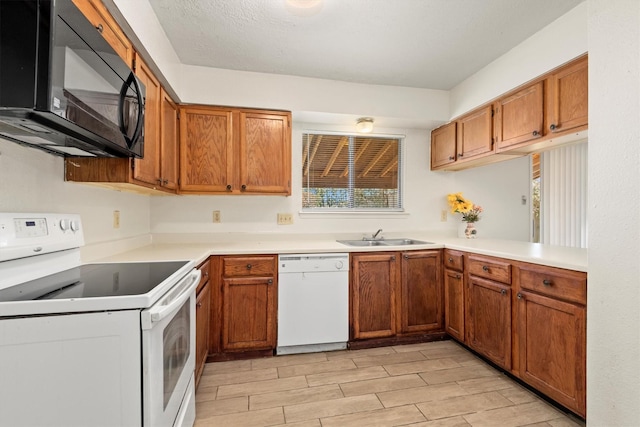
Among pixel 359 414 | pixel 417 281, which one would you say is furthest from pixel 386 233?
pixel 359 414

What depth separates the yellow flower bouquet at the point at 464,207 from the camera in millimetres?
3057

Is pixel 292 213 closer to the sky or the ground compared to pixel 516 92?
closer to the ground

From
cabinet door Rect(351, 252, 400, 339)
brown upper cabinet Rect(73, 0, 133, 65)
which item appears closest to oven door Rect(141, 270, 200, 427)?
brown upper cabinet Rect(73, 0, 133, 65)

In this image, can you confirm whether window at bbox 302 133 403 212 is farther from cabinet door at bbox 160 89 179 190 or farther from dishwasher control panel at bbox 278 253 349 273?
cabinet door at bbox 160 89 179 190

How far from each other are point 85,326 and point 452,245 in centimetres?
251

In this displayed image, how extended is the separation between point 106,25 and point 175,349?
1472 millimetres

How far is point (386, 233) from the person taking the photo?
3.20m

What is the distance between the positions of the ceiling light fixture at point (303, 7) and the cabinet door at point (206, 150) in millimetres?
1048

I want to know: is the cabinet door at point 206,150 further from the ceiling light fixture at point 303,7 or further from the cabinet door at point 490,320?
the cabinet door at point 490,320

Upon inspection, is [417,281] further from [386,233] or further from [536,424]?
[536,424]

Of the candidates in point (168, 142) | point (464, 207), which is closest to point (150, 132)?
point (168, 142)

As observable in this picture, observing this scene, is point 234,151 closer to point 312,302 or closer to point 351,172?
point 351,172

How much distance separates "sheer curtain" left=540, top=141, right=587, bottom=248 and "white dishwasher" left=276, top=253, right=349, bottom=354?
2.80 meters

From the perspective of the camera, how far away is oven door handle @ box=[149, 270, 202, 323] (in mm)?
1018
